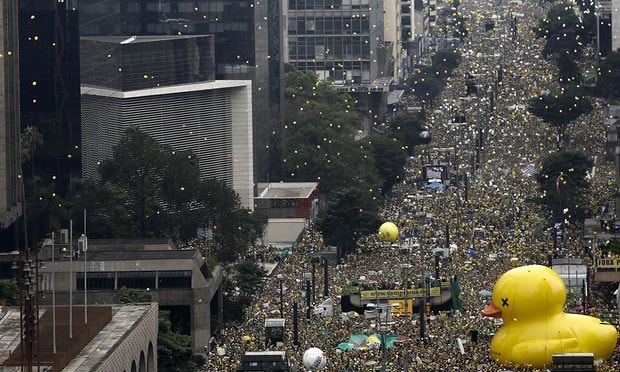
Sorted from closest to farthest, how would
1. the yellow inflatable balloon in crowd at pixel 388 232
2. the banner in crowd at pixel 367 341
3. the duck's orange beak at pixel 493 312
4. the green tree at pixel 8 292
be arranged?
the duck's orange beak at pixel 493 312 → the banner in crowd at pixel 367 341 → the green tree at pixel 8 292 → the yellow inflatable balloon in crowd at pixel 388 232

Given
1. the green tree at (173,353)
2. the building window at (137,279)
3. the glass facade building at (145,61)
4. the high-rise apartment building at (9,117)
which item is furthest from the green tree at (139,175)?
the green tree at (173,353)

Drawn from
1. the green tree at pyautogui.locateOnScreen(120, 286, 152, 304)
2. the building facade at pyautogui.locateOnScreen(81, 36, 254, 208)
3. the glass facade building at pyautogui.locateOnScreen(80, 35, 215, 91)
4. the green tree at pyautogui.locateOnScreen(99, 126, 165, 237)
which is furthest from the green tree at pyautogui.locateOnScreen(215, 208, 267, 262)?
the green tree at pyautogui.locateOnScreen(120, 286, 152, 304)

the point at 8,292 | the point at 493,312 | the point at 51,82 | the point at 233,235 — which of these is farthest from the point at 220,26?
the point at 493,312

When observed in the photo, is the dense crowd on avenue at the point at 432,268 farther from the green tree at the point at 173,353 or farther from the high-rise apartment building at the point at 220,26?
the high-rise apartment building at the point at 220,26

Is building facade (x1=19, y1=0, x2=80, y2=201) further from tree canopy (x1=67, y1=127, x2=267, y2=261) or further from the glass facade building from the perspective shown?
the glass facade building

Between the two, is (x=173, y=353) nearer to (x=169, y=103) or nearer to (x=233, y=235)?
(x=233, y=235)

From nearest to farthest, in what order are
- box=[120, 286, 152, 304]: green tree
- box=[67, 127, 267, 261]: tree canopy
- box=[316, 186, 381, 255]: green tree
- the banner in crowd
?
1. the banner in crowd
2. box=[120, 286, 152, 304]: green tree
3. box=[67, 127, 267, 261]: tree canopy
4. box=[316, 186, 381, 255]: green tree

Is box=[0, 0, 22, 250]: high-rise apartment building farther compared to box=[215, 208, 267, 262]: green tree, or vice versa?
box=[215, 208, 267, 262]: green tree
